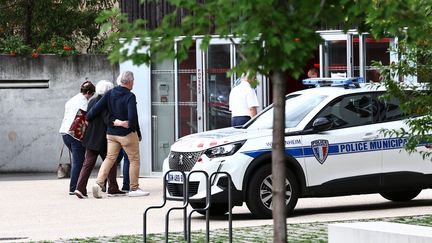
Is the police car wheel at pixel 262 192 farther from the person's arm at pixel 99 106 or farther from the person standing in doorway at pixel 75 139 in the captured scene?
the person standing in doorway at pixel 75 139

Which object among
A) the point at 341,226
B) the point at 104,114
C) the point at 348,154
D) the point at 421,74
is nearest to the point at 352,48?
the point at 104,114

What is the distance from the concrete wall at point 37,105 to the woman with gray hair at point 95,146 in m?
6.94

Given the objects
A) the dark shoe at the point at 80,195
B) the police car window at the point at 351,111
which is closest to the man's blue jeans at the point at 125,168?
the dark shoe at the point at 80,195

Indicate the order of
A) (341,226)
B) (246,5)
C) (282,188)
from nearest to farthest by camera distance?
(246,5)
(282,188)
(341,226)

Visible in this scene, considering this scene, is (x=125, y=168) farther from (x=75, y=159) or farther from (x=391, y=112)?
(x=391, y=112)

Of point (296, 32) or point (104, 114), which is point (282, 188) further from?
point (104, 114)

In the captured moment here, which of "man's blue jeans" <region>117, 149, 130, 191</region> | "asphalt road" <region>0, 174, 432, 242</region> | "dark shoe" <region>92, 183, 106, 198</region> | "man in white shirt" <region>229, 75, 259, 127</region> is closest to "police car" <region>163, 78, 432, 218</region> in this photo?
"asphalt road" <region>0, 174, 432, 242</region>

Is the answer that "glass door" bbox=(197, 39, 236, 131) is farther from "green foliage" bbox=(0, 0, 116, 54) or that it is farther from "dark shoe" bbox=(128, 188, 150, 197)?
"green foliage" bbox=(0, 0, 116, 54)

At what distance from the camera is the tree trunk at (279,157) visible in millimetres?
8281

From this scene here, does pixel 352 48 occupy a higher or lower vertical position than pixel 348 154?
higher

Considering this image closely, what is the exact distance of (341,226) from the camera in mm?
10609

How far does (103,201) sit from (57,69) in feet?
27.3

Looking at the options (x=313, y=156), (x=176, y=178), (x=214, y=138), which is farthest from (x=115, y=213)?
(x=313, y=156)

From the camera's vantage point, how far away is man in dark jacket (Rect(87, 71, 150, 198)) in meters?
20.0
